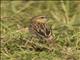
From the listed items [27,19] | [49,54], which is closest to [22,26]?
[27,19]

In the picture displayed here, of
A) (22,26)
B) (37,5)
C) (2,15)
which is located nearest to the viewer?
(22,26)

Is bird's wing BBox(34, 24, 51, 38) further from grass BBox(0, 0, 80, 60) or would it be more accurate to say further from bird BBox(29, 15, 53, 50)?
grass BBox(0, 0, 80, 60)

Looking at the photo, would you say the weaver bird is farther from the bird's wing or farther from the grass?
the grass

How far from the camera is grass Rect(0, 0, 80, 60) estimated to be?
7.44 m

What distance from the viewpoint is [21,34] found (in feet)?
25.8

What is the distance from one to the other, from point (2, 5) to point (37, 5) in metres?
1.04

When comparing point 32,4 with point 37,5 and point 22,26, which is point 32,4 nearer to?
point 37,5

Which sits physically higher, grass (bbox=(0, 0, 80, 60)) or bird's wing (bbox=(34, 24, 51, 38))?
bird's wing (bbox=(34, 24, 51, 38))

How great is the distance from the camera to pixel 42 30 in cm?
762

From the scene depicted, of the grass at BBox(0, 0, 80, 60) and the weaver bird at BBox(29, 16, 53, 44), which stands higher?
the weaver bird at BBox(29, 16, 53, 44)

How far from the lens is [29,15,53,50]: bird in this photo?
294 inches

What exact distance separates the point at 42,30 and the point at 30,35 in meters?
0.37

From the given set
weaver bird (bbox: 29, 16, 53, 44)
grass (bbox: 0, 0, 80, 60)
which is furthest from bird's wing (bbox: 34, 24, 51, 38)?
grass (bbox: 0, 0, 80, 60)

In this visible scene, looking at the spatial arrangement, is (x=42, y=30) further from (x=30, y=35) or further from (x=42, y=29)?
(x=30, y=35)
